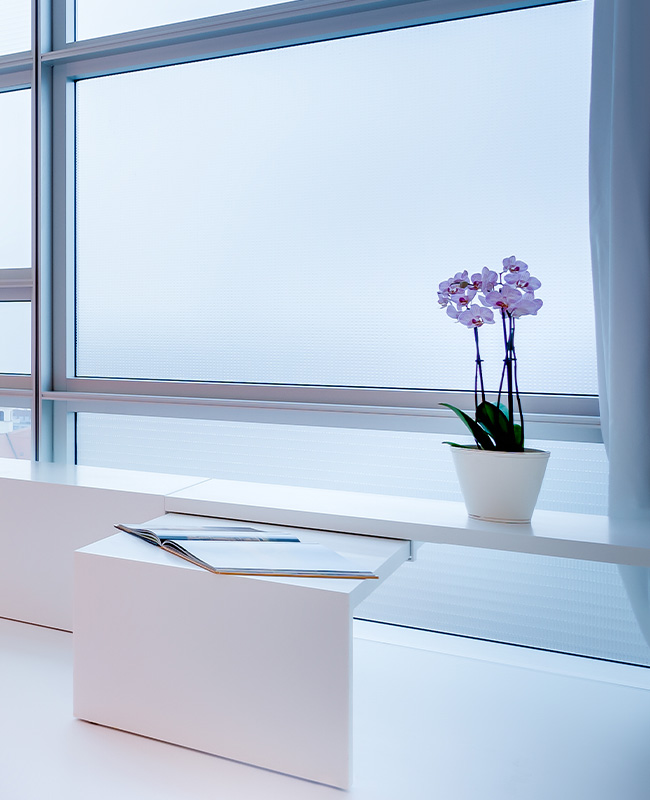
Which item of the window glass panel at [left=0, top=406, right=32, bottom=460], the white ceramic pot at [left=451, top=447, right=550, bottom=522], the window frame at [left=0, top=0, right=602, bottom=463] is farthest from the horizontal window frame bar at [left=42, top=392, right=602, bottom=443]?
the white ceramic pot at [left=451, top=447, right=550, bottom=522]

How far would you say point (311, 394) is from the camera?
71.1 inches

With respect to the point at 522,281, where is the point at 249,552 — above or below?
below

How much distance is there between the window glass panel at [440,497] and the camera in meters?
1.56

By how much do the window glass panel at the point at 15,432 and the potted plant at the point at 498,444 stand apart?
1.42 meters

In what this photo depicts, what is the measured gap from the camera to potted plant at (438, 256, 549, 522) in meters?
1.33

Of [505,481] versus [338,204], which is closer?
[505,481]

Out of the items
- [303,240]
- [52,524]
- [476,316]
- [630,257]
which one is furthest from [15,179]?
[630,257]

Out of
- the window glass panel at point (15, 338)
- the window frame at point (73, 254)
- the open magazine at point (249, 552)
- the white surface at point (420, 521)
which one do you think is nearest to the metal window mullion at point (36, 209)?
the window frame at point (73, 254)

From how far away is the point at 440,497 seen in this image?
5.56 feet

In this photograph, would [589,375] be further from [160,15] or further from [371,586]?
[160,15]

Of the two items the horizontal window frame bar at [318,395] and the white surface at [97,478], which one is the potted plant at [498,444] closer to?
the horizontal window frame bar at [318,395]

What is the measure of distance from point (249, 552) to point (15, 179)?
5.35 ft

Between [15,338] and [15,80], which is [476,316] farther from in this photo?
[15,80]

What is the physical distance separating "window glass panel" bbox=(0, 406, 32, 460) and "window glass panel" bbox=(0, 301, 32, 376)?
0.39ft
